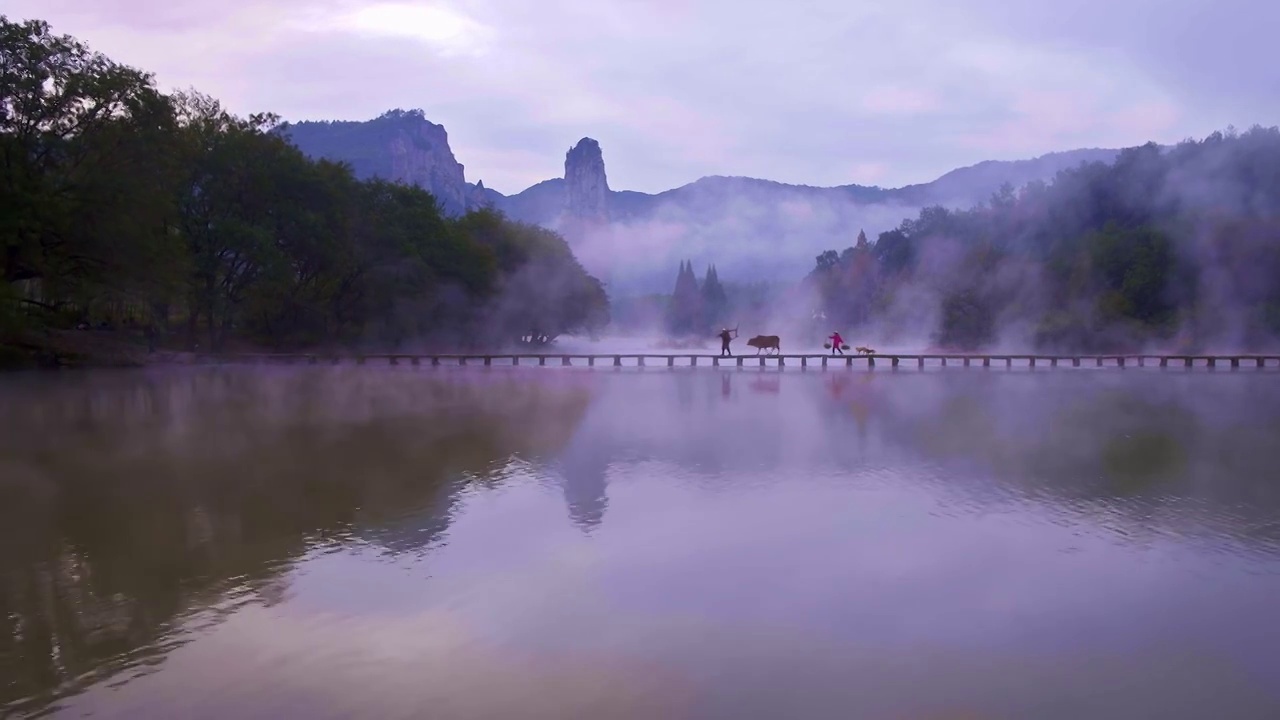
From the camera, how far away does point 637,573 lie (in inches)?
309

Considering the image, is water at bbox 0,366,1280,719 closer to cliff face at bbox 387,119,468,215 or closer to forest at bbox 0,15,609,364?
forest at bbox 0,15,609,364

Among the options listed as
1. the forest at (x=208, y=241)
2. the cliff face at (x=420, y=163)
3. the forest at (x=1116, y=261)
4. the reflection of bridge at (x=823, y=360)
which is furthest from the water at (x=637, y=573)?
the cliff face at (x=420, y=163)

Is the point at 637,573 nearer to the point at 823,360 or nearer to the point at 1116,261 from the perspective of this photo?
the point at 823,360

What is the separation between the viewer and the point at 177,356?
120ft

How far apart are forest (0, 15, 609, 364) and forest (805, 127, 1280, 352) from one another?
2586 centimetres

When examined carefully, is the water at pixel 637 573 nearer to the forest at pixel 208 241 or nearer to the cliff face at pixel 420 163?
the forest at pixel 208 241

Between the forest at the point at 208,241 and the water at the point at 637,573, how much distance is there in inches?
601

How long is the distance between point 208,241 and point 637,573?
34521 mm

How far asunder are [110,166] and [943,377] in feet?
91.8

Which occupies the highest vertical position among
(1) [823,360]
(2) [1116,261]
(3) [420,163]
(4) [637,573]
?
(3) [420,163]

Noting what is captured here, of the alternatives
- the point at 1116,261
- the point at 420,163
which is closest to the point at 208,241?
the point at 1116,261

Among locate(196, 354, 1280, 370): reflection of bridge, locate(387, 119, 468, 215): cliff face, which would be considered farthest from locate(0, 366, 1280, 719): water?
locate(387, 119, 468, 215): cliff face

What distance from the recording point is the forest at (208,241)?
28547 millimetres

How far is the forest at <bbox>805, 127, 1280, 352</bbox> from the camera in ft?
168
